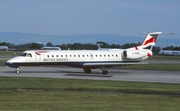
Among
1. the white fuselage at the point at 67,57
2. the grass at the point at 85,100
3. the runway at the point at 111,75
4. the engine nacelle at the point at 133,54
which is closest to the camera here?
the grass at the point at 85,100

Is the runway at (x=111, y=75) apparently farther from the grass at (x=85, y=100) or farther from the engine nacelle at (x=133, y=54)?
the grass at (x=85, y=100)

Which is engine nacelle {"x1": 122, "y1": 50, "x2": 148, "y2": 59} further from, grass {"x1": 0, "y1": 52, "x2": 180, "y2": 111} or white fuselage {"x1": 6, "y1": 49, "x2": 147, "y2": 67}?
grass {"x1": 0, "y1": 52, "x2": 180, "y2": 111}

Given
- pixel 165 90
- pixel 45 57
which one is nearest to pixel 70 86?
pixel 165 90

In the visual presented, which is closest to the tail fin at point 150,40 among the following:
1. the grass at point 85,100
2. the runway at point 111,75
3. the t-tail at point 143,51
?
the t-tail at point 143,51

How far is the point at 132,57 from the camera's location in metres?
43.8

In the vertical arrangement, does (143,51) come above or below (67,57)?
above

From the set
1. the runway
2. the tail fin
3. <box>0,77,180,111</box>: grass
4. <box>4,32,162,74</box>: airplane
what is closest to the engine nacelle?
<box>4,32,162,74</box>: airplane

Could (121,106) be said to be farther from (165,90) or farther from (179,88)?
(179,88)

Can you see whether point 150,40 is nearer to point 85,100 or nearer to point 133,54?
point 133,54

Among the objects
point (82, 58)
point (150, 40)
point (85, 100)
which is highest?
point (150, 40)

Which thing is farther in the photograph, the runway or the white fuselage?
the white fuselage

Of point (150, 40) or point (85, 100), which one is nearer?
point (85, 100)

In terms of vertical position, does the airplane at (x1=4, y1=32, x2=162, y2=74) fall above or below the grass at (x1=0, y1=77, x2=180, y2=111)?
above

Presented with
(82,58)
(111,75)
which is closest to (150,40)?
(111,75)
